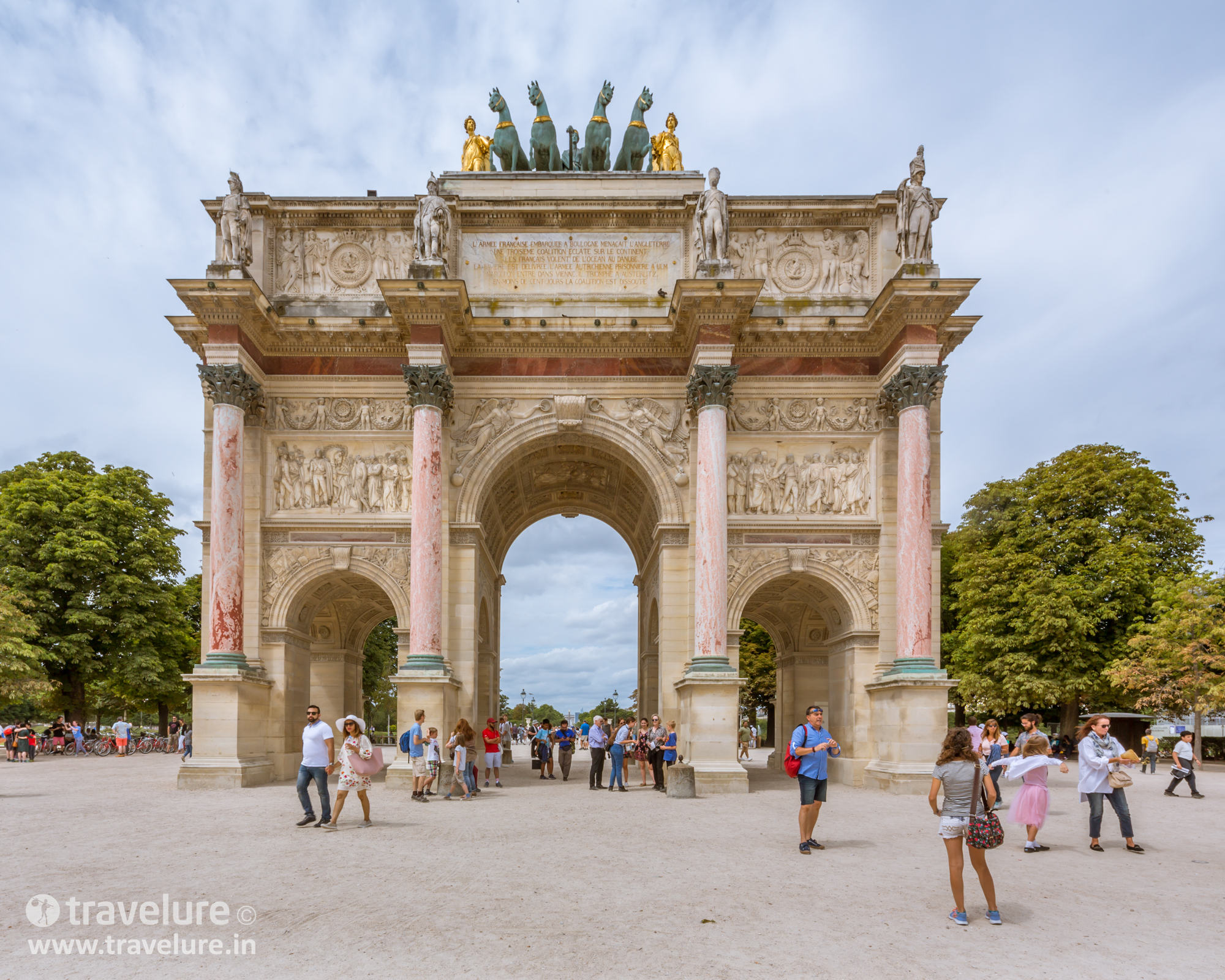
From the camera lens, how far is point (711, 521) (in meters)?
24.0

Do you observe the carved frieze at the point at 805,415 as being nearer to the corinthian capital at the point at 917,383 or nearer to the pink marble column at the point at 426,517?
the corinthian capital at the point at 917,383

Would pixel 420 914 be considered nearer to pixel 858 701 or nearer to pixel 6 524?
pixel 858 701

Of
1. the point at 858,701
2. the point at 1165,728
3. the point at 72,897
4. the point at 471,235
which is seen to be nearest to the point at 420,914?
Result: the point at 72,897

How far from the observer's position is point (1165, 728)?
61375 mm

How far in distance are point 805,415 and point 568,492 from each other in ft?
30.9

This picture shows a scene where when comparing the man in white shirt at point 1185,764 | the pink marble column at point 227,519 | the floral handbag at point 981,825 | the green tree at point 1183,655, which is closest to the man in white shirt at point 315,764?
the pink marble column at point 227,519

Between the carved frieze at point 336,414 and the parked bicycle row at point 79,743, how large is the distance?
53.1 ft

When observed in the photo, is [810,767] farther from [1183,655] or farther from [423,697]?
[1183,655]

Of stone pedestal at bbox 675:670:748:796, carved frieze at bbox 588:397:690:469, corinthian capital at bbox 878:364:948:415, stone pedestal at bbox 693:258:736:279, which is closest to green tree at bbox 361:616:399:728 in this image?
carved frieze at bbox 588:397:690:469

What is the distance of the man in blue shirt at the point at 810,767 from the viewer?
12711 mm

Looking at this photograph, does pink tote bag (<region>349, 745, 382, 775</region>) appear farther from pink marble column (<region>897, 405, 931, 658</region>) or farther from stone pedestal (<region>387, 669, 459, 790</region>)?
pink marble column (<region>897, 405, 931, 658</region>)

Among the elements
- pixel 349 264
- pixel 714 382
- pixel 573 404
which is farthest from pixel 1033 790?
pixel 349 264

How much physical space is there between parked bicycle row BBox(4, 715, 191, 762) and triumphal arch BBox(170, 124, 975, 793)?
609 inches

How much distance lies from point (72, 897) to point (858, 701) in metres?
19.4
